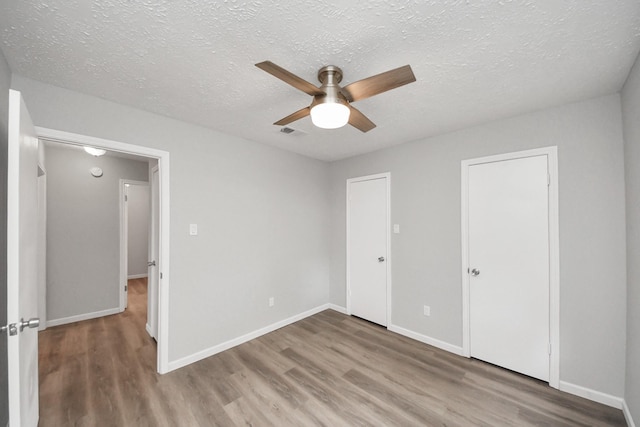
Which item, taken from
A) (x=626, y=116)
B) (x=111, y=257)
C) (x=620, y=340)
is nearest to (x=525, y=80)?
(x=626, y=116)

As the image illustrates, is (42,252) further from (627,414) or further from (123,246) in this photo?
(627,414)

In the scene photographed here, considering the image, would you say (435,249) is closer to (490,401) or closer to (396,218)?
(396,218)

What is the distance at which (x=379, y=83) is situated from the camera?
1.39 metres

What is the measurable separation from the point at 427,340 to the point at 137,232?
23.1 feet

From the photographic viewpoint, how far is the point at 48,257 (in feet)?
11.4

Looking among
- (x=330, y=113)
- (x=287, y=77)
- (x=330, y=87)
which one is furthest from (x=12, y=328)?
(x=330, y=87)

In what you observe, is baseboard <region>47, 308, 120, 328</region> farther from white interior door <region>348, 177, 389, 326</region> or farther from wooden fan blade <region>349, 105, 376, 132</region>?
wooden fan blade <region>349, 105, 376, 132</region>

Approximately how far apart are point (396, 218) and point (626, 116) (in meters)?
2.08

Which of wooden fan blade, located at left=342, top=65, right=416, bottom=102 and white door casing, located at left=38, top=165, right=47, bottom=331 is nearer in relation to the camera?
wooden fan blade, located at left=342, top=65, right=416, bottom=102

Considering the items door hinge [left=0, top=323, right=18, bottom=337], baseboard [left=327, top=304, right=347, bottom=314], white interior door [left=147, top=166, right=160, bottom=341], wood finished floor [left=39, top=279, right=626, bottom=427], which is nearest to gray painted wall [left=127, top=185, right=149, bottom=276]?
wood finished floor [left=39, top=279, right=626, bottom=427]

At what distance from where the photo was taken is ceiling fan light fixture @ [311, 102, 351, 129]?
56.4 inches

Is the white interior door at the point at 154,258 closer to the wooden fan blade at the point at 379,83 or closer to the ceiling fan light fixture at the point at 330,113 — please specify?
the ceiling fan light fixture at the point at 330,113

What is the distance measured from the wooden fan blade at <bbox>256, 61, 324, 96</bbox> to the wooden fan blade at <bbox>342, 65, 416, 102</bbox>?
0.20m

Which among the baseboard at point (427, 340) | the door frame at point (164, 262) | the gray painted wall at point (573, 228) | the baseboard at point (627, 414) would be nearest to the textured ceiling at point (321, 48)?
the gray painted wall at point (573, 228)
